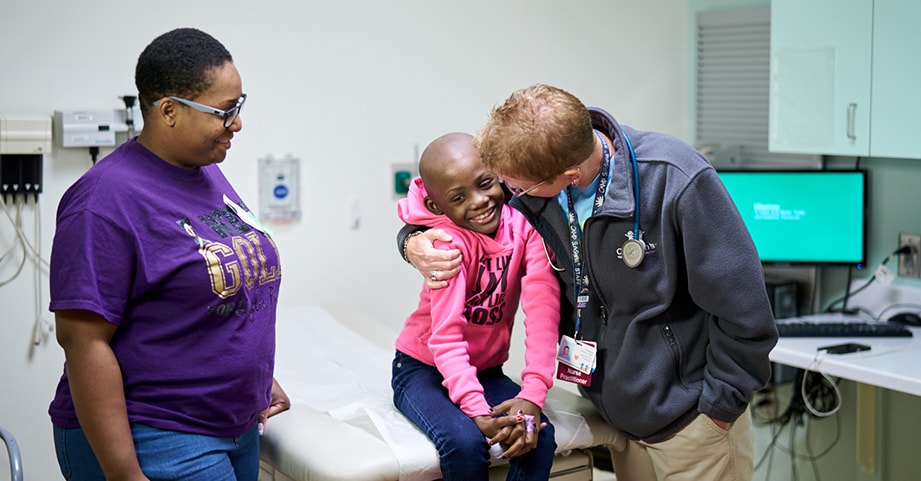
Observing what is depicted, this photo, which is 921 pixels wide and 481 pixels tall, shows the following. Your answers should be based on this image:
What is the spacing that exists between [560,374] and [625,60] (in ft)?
7.21

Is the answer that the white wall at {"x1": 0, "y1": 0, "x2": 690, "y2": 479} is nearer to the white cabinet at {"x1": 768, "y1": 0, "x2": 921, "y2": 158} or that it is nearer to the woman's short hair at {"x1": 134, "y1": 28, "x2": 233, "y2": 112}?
the white cabinet at {"x1": 768, "y1": 0, "x2": 921, "y2": 158}

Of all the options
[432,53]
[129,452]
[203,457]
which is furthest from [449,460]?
[432,53]

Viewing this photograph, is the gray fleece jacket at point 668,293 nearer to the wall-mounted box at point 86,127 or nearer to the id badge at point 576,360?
the id badge at point 576,360

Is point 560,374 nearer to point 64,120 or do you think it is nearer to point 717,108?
point 64,120

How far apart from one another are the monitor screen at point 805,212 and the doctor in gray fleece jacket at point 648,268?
4.68ft

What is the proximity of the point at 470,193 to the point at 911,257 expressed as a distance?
1.98 meters

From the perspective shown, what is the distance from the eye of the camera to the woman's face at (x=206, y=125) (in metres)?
1.64

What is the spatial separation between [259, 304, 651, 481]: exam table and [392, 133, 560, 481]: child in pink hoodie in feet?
0.20

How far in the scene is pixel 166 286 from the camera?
1.58 m

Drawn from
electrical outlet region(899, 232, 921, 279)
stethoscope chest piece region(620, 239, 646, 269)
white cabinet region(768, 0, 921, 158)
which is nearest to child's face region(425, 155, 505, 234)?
stethoscope chest piece region(620, 239, 646, 269)

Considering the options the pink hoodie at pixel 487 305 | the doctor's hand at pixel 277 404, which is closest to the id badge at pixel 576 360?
the pink hoodie at pixel 487 305

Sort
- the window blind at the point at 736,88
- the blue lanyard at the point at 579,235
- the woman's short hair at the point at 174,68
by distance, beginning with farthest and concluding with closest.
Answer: the window blind at the point at 736,88, the blue lanyard at the point at 579,235, the woman's short hair at the point at 174,68

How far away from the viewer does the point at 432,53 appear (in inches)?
136

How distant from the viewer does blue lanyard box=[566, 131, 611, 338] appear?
1829 millimetres
